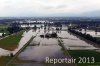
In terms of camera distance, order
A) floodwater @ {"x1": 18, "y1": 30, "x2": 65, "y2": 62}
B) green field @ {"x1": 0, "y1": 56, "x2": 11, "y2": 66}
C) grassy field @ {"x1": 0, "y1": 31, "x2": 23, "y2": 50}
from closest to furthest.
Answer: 1. green field @ {"x1": 0, "y1": 56, "x2": 11, "y2": 66}
2. floodwater @ {"x1": 18, "y1": 30, "x2": 65, "y2": 62}
3. grassy field @ {"x1": 0, "y1": 31, "x2": 23, "y2": 50}

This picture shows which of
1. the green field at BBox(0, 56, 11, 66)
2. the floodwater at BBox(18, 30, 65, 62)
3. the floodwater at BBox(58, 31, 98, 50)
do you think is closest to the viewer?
the green field at BBox(0, 56, 11, 66)

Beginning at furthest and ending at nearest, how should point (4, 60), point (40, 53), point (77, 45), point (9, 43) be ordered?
point (9, 43) → point (77, 45) → point (40, 53) → point (4, 60)

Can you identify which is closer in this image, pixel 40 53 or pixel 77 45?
pixel 40 53

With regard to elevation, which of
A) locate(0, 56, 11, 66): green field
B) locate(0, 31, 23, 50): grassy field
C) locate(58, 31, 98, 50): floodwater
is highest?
locate(0, 56, 11, 66): green field

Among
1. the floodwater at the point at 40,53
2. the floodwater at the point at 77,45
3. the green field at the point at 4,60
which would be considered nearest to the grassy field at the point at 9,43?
the floodwater at the point at 40,53

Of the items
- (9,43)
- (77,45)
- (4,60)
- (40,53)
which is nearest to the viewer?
(4,60)

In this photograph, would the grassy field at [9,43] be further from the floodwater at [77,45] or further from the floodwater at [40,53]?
the floodwater at [77,45]

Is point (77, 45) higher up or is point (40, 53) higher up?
point (40, 53)

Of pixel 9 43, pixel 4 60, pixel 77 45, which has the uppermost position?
pixel 4 60

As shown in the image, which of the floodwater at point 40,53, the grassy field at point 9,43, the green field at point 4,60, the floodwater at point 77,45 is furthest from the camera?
the grassy field at point 9,43

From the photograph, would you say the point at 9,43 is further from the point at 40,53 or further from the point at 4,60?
the point at 4,60

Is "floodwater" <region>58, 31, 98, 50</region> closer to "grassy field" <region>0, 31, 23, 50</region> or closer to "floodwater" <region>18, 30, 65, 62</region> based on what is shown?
"floodwater" <region>18, 30, 65, 62</region>

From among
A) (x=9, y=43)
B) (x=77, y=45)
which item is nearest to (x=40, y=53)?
(x=77, y=45)

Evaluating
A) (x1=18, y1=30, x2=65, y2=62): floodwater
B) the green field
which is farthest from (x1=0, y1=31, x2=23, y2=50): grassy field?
the green field
